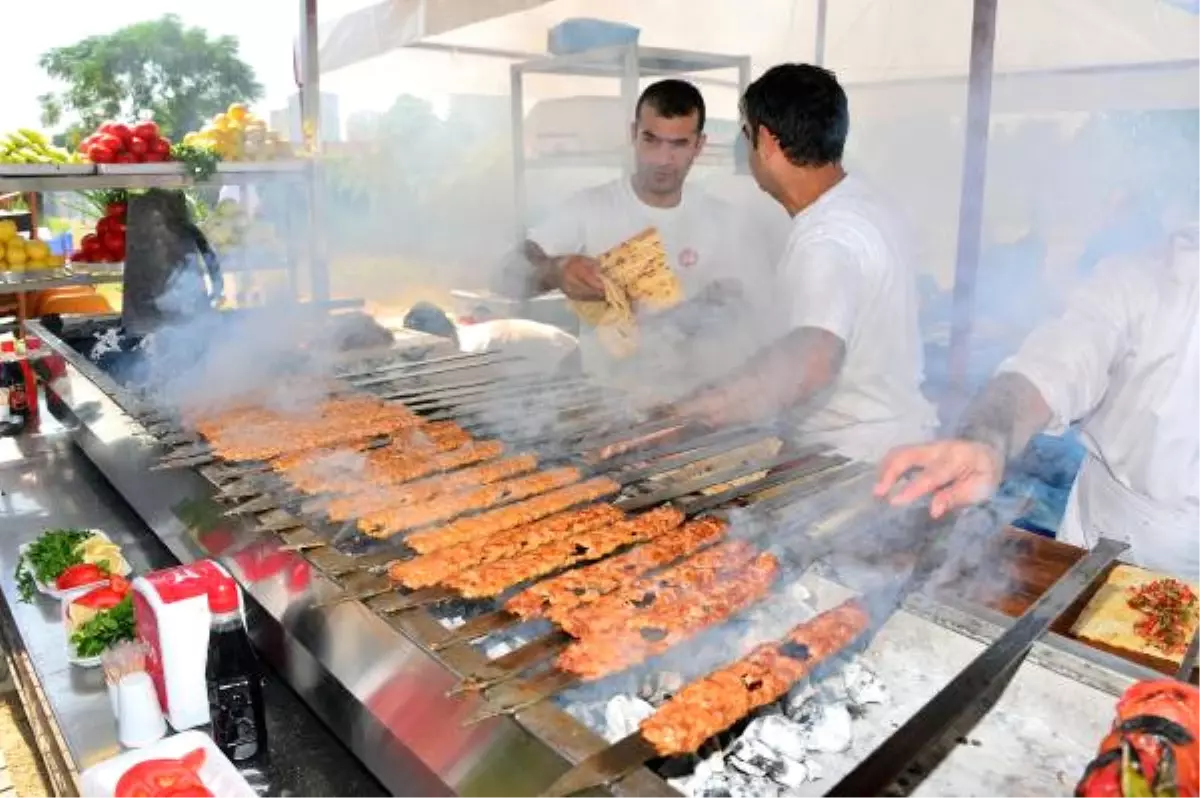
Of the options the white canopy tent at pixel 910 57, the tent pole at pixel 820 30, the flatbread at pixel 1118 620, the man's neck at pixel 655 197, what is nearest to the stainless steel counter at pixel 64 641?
the flatbread at pixel 1118 620

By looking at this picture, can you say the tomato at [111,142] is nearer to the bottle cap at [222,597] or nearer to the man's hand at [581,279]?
the man's hand at [581,279]

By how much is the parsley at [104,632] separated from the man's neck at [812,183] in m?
2.77

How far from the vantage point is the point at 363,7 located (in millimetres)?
7363

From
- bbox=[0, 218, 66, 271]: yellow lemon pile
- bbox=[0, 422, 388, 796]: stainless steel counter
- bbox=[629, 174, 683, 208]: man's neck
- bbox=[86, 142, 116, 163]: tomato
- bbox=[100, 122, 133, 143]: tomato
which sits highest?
bbox=[100, 122, 133, 143]: tomato

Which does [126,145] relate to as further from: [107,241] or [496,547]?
[496,547]

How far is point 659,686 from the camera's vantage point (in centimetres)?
208

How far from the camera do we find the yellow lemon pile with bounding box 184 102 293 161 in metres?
6.62

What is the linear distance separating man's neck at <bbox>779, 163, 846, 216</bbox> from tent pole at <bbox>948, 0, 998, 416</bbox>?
1.71m

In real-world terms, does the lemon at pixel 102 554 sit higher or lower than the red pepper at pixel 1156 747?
lower

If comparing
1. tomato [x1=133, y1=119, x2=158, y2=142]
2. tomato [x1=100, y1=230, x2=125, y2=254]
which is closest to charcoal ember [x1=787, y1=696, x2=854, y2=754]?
tomato [x1=133, y1=119, x2=158, y2=142]

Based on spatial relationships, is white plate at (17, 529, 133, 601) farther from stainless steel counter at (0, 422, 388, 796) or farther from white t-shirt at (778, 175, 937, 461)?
white t-shirt at (778, 175, 937, 461)

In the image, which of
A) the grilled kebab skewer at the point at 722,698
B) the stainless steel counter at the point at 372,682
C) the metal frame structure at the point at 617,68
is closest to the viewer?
the grilled kebab skewer at the point at 722,698

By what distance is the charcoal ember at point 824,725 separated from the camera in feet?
6.20

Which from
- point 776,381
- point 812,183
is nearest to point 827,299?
point 776,381
